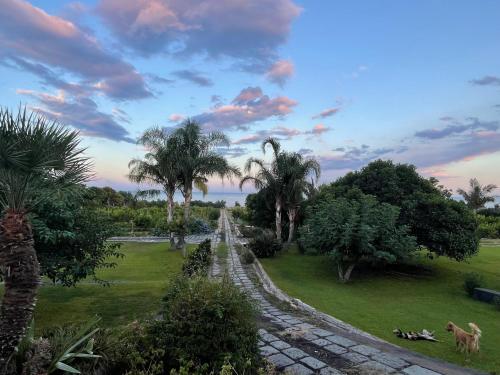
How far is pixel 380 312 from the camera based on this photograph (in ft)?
28.4

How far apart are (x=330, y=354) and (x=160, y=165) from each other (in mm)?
16509

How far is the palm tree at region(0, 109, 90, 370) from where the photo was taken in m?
3.03

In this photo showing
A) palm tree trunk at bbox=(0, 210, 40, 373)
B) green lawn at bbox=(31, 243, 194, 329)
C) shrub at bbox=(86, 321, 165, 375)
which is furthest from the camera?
green lawn at bbox=(31, 243, 194, 329)

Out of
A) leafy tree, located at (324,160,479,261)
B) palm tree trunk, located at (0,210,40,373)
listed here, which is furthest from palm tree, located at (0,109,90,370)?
leafy tree, located at (324,160,479,261)

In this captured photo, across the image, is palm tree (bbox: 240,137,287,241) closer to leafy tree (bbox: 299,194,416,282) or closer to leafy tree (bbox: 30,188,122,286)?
leafy tree (bbox: 299,194,416,282)

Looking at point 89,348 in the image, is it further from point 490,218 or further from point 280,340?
point 490,218

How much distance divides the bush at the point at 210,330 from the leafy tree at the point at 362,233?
26.2 ft

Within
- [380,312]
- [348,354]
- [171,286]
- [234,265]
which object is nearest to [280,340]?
[348,354]

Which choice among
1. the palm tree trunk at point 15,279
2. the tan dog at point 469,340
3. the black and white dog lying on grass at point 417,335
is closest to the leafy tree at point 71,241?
the palm tree trunk at point 15,279

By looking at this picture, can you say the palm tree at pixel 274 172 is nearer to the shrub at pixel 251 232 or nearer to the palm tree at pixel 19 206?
the shrub at pixel 251 232

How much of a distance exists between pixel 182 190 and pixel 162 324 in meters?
15.8

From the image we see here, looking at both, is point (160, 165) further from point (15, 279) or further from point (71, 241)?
point (15, 279)

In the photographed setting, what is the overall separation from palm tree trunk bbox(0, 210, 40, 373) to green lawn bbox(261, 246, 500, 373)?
6.21 metres

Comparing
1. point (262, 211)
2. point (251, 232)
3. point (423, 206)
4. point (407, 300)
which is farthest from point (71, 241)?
point (251, 232)
